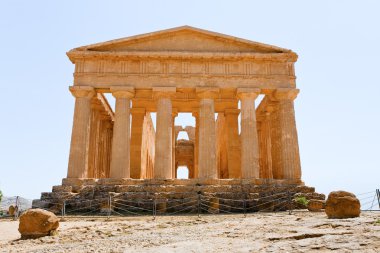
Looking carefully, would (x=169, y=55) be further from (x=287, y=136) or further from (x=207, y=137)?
(x=287, y=136)

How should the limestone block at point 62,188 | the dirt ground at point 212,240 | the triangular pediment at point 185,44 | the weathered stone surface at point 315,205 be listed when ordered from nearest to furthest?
the dirt ground at point 212,240 → the weathered stone surface at point 315,205 → the limestone block at point 62,188 → the triangular pediment at point 185,44

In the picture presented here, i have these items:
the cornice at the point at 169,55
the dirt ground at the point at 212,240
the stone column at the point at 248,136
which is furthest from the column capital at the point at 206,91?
the dirt ground at the point at 212,240

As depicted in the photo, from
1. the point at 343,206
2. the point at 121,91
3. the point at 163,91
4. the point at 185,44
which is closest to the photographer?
the point at 343,206

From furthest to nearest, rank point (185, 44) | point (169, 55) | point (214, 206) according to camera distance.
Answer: point (185, 44) → point (169, 55) → point (214, 206)

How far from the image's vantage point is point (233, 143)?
27.1 metres

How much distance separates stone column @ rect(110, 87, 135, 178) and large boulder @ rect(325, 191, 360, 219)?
13760 millimetres

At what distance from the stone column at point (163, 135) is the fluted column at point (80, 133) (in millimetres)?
4593

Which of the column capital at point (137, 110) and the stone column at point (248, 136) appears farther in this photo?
the column capital at point (137, 110)

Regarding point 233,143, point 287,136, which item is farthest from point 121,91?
point 287,136

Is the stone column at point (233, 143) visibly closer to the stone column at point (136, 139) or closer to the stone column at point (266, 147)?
the stone column at point (266, 147)

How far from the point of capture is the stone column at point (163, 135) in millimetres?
21812

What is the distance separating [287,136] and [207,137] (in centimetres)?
541

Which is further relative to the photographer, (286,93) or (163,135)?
(286,93)

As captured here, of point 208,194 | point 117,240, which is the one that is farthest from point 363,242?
point 208,194
